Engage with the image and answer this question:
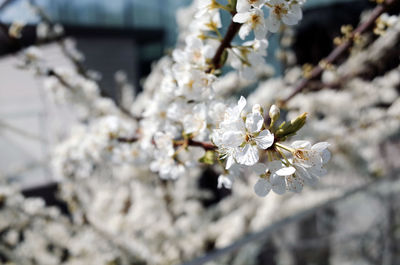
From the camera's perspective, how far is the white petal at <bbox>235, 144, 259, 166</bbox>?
32 cm

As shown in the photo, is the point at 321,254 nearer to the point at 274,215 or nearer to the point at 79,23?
the point at 274,215

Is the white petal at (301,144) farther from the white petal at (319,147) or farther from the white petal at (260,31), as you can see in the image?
the white petal at (260,31)

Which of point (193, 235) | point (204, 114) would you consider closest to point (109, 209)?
point (193, 235)

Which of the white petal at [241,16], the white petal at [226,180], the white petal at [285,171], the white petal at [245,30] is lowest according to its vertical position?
the white petal at [226,180]

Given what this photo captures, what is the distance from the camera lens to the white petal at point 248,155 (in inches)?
12.5

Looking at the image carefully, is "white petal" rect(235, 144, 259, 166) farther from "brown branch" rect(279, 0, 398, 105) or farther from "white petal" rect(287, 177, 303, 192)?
"brown branch" rect(279, 0, 398, 105)

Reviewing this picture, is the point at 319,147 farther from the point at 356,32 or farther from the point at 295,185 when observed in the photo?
the point at 356,32

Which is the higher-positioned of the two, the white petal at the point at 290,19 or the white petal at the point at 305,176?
the white petal at the point at 290,19

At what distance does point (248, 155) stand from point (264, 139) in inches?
1.0

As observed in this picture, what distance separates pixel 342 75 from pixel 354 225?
75cm

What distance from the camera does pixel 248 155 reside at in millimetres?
322

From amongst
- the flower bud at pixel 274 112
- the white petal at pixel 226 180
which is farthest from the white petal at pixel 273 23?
the white petal at pixel 226 180

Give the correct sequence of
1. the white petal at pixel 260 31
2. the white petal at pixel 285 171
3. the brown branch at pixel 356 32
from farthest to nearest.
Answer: the brown branch at pixel 356 32, the white petal at pixel 260 31, the white petal at pixel 285 171

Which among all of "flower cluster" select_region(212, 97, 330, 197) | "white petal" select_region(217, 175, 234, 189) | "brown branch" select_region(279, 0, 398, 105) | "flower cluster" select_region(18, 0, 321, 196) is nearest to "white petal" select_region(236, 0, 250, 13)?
"flower cluster" select_region(18, 0, 321, 196)
